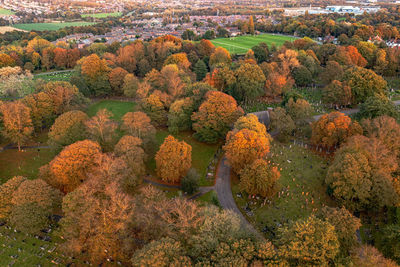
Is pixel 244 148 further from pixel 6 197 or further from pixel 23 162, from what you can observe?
pixel 23 162

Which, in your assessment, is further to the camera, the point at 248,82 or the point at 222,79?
the point at 222,79

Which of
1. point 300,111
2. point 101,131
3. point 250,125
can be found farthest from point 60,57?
point 300,111

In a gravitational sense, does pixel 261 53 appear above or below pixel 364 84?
above

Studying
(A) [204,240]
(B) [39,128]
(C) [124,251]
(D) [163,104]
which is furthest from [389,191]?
(B) [39,128]

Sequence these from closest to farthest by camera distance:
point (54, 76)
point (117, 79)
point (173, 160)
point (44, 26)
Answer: point (173, 160) < point (117, 79) < point (54, 76) < point (44, 26)

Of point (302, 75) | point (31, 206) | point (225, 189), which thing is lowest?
point (225, 189)

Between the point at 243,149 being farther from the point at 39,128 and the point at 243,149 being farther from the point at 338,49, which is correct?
the point at 338,49
